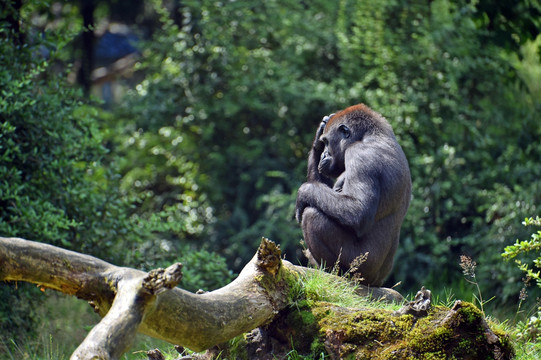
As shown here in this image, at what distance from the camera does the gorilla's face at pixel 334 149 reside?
5.33 meters

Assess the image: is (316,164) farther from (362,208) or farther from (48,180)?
(48,180)

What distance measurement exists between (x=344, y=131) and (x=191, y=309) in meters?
2.47

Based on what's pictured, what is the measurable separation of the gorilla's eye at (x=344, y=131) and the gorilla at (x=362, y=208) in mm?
85

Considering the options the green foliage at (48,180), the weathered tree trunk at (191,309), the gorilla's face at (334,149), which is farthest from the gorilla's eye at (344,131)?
the green foliage at (48,180)

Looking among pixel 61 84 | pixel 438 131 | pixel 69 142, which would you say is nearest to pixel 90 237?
pixel 69 142

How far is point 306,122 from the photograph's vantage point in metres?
9.61

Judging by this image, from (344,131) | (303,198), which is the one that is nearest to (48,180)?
(303,198)

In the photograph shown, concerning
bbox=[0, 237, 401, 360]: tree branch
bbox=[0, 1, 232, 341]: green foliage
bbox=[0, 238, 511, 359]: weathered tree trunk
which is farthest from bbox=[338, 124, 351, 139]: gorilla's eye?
bbox=[0, 1, 232, 341]: green foliage

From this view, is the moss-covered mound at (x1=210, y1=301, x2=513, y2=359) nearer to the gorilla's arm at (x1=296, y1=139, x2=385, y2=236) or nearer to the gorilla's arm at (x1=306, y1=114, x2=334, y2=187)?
the gorilla's arm at (x1=296, y1=139, x2=385, y2=236)

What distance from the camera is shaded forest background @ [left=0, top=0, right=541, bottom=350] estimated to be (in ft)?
24.6

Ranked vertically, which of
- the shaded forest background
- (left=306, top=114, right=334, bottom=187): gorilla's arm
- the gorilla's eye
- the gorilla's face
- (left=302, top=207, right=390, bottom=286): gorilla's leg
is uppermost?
the gorilla's eye

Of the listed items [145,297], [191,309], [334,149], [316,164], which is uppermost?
[145,297]

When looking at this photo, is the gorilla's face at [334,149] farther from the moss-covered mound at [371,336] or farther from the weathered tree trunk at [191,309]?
the moss-covered mound at [371,336]

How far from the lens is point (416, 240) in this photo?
823 centimetres
